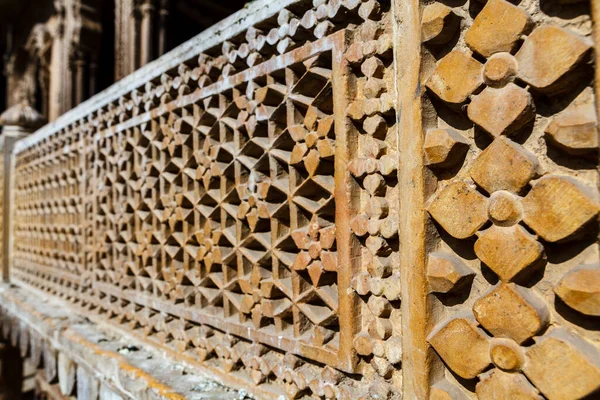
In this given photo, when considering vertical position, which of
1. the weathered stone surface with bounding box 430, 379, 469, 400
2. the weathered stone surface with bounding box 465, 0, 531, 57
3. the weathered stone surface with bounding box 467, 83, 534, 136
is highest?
the weathered stone surface with bounding box 465, 0, 531, 57

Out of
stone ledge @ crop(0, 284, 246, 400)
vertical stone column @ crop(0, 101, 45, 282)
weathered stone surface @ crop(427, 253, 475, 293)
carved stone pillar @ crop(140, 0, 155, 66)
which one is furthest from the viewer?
vertical stone column @ crop(0, 101, 45, 282)

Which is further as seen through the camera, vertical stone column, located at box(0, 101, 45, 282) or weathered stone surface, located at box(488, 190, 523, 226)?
vertical stone column, located at box(0, 101, 45, 282)

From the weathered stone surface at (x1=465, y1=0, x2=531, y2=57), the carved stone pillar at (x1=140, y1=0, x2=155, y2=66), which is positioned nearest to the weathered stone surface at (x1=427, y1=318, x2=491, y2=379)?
the weathered stone surface at (x1=465, y1=0, x2=531, y2=57)

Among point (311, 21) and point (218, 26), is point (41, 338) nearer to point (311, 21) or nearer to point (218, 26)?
point (218, 26)

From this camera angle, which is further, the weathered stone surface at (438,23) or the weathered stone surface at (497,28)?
the weathered stone surface at (438,23)

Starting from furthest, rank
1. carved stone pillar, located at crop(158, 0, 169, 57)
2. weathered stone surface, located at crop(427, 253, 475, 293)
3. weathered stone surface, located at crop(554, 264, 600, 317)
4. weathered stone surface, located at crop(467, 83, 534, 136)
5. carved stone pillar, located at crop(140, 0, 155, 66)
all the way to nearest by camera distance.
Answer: carved stone pillar, located at crop(158, 0, 169, 57) < carved stone pillar, located at crop(140, 0, 155, 66) < weathered stone surface, located at crop(427, 253, 475, 293) < weathered stone surface, located at crop(467, 83, 534, 136) < weathered stone surface, located at crop(554, 264, 600, 317)

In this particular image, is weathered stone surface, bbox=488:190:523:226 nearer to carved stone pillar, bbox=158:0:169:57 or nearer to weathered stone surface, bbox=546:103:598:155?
weathered stone surface, bbox=546:103:598:155

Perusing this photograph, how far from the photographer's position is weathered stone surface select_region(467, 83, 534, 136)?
37.3 inches

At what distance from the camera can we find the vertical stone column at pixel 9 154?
15.0ft

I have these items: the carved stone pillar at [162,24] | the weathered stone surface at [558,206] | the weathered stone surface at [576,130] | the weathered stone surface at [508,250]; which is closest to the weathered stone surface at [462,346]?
the weathered stone surface at [508,250]

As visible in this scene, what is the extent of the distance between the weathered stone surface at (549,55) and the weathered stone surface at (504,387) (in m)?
0.58

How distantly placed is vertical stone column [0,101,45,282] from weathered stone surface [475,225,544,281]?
15.5ft

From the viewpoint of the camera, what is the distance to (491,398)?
3.32ft

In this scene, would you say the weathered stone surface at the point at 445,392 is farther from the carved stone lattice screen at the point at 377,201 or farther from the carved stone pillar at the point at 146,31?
the carved stone pillar at the point at 146,31
